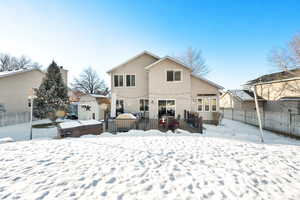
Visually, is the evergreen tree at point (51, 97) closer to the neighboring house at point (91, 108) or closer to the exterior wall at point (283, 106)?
the neighboring house at point (91, 108)

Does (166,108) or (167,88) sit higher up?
(167,88)

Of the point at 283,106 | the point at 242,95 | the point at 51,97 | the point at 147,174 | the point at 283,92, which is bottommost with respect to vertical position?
the point at 147,174

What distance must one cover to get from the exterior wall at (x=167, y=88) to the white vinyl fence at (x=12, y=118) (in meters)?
15.1

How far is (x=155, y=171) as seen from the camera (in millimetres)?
4133

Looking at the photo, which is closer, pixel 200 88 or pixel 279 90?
pixel 200 88

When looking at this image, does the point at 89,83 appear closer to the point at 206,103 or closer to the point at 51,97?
the point at 51,97

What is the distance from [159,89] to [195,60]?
18826 millimetres

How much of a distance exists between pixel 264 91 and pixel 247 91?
8.64 ft

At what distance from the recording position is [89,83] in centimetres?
4575

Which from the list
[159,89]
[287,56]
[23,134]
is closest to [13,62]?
[23,134]

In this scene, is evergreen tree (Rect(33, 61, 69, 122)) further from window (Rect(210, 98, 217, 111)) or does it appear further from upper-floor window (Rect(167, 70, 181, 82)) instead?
window (Rect(210, 98, 217, 111))

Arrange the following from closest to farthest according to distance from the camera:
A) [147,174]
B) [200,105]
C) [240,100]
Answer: [147,174]
[200,105]
[240,100]

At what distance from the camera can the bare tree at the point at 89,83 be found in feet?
149

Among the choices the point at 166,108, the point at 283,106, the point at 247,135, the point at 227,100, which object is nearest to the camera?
the point at 247,135
